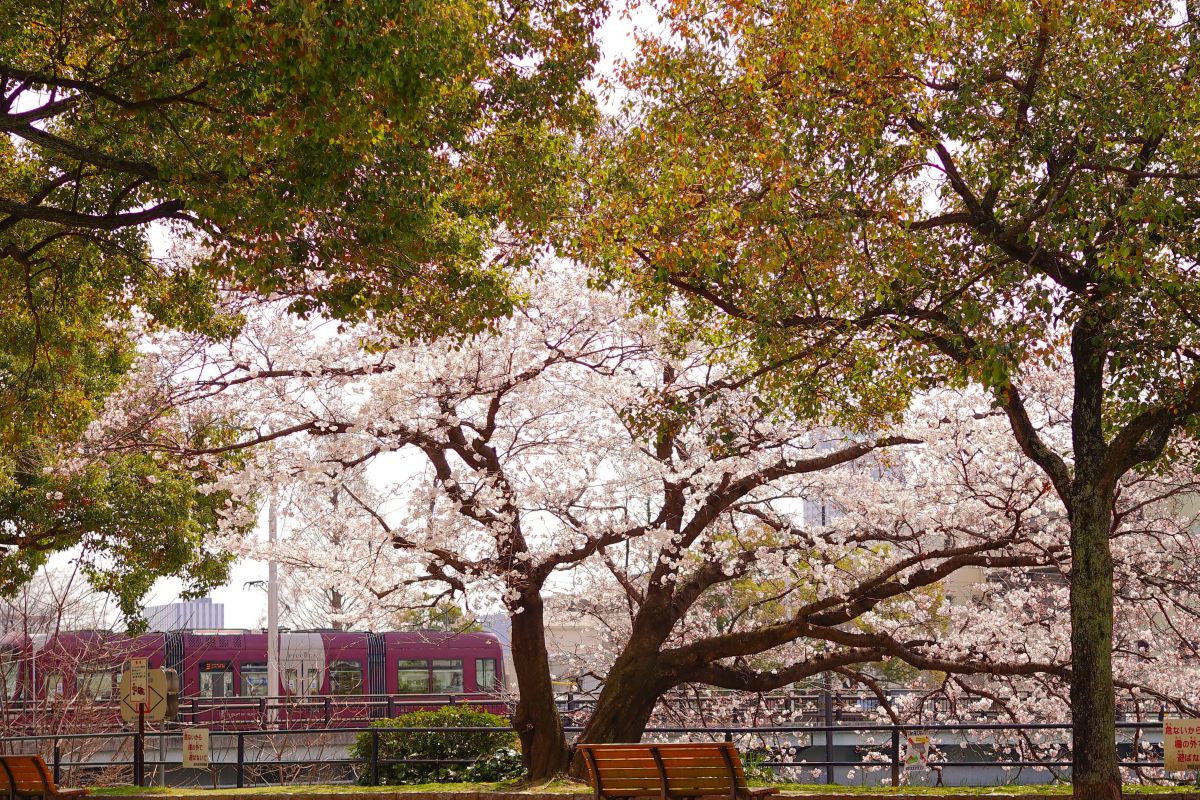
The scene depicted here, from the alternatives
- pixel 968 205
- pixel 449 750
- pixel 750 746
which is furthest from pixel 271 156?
pixel 750 746

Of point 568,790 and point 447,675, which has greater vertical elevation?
point 568,790

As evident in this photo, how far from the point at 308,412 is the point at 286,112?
5960 mm

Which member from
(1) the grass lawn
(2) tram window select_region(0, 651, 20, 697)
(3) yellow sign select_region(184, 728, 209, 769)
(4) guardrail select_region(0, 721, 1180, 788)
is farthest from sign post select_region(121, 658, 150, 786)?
(2) tram window select_region(0, 651, 20, 697)

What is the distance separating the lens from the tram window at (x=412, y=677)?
2467 centimetres

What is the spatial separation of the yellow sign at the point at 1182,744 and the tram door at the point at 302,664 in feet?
62.9

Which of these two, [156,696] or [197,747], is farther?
[156,696]

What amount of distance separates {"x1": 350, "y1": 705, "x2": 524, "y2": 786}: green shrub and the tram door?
9398 millimetres

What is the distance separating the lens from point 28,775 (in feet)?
33.0

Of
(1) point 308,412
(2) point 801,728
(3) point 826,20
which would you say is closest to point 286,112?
(3) point 826,20

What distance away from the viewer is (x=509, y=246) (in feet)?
37.0

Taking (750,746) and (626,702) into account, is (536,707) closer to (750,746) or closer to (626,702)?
(626,702)

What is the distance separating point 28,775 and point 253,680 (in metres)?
15.1

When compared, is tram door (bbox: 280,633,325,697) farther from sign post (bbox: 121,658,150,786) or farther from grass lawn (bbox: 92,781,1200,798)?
sign post (bbox: 121,658,150,786)

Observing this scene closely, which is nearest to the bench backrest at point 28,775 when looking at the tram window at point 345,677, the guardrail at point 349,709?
the guardrail at point 349,709
